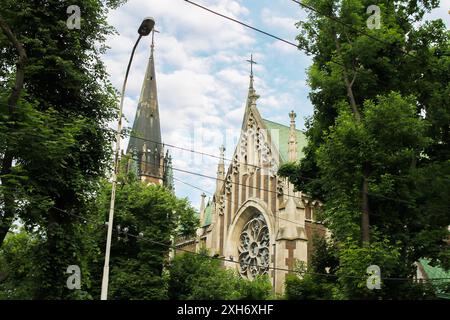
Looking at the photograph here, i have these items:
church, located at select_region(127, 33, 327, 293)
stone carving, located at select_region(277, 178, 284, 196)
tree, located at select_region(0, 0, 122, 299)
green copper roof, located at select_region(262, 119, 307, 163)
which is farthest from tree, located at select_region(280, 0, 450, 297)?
green copper roof, located at select_region(262, 119, 307, 163)

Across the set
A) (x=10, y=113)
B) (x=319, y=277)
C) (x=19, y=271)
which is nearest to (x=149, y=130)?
(x=319, y=277)

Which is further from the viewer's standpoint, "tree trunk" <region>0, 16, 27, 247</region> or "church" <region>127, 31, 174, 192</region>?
"church" <region>127, 31, 174, 192</region>

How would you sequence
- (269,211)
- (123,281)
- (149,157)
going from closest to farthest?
(123,281)
(269,211)
(149,157)

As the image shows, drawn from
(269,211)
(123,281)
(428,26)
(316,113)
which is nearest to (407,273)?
(316,113)

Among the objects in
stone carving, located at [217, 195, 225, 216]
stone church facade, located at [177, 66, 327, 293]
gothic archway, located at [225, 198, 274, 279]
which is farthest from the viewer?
stone carving, located at [217, 195, 225, 216]

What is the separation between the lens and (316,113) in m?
20.0

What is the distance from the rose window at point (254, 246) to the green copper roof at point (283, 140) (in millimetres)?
4631

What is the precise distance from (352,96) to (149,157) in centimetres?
4003

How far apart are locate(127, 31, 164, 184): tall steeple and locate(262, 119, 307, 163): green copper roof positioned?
15.7 metres

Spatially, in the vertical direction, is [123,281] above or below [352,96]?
below

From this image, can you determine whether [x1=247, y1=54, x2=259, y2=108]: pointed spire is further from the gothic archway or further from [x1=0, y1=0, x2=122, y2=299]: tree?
[x1=0, y1=0, x2=122, y2=299]: tree


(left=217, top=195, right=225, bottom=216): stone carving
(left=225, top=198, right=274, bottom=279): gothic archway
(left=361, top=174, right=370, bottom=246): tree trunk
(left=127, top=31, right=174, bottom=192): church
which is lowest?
(left=361, top=174, right=370, bottom=246): tree trunk

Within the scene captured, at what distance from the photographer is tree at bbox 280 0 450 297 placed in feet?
52.2
